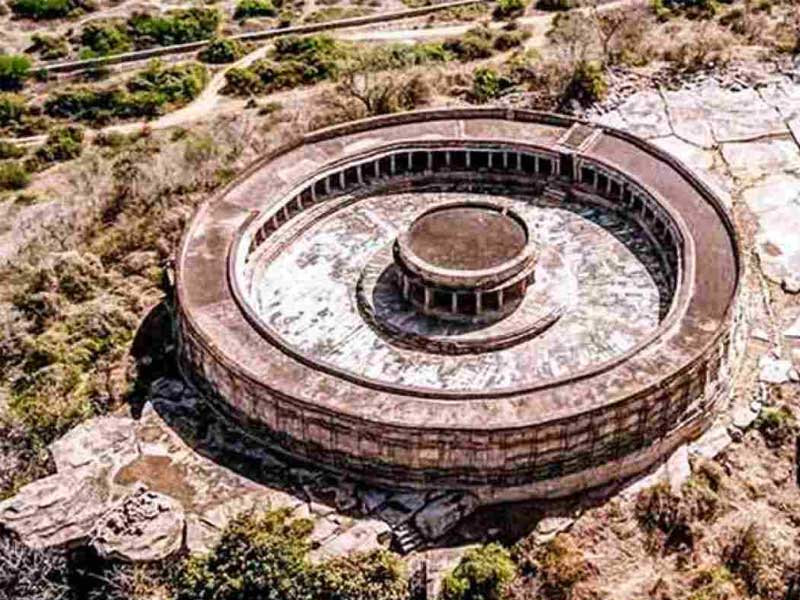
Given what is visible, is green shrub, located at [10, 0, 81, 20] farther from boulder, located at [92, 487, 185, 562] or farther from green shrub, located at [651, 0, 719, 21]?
boulder, located at [92, 487, 185, 562]

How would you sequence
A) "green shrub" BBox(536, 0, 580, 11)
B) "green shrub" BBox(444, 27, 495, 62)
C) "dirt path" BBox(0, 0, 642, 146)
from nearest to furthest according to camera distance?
"dirt path" BBox(0, 0, 642, 146), "green shrub" BBox(444, 27, 495, 62), "green shrub" BBox(536, 0, 580, 11)

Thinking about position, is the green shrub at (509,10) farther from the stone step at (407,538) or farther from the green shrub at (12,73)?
the stone step at (407,538)

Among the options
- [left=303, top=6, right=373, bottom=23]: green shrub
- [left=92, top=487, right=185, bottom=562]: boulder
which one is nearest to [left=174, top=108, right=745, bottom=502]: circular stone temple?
[left=92, top=487, right=185, bottom=562]: boulder

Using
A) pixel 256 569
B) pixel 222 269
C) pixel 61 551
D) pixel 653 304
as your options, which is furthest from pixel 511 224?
pixel 61 551

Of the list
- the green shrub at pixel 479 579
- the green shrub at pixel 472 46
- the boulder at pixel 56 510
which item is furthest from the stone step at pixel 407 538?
the green shrub at pixel 472 46

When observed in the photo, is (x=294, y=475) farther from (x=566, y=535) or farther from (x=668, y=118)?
(x=668, y=118)

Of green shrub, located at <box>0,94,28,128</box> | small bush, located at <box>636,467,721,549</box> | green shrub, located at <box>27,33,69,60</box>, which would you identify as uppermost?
green shrub, located at <box>27,33,69,60</box>
